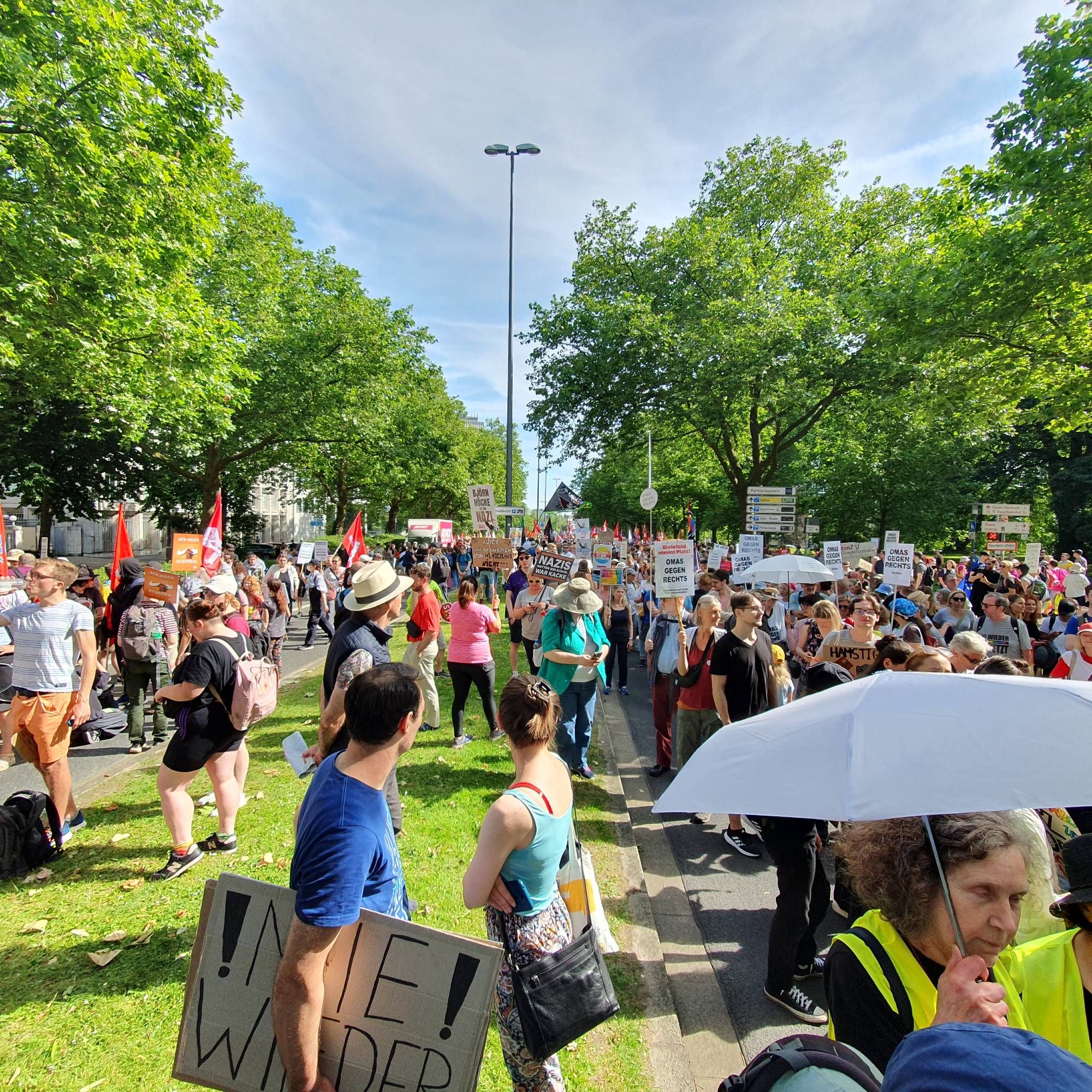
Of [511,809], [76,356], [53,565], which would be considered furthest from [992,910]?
[76,356]

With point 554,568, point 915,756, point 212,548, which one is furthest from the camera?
point 212,548

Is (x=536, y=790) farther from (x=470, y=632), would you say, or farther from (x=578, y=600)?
(x=470, y=632)

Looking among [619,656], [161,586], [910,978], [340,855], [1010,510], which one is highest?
[1010,510]

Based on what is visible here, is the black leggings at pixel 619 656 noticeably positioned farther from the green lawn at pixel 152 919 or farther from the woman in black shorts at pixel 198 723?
the woman in black shorts at pixel 198 723

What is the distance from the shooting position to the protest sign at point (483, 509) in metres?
13.1

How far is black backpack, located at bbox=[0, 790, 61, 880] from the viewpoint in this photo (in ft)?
13.8

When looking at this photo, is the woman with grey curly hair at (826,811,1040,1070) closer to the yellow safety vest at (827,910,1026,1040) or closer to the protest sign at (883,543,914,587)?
the yellow safety vest at (827,910,1026,1040)

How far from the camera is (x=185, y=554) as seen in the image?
11070mm

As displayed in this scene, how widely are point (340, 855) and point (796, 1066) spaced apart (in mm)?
1232

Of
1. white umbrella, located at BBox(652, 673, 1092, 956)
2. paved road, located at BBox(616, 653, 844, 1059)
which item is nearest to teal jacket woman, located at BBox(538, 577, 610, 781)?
paved road, located at BBox(616, 653, 844, 1059)

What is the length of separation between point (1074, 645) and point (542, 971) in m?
6.38

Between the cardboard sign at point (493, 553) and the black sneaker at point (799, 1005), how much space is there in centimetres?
909

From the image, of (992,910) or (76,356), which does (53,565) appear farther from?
(76,356)

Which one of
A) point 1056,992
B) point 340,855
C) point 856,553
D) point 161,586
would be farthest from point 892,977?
point 856,553
